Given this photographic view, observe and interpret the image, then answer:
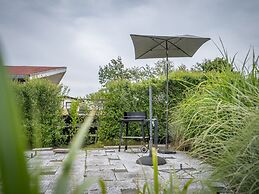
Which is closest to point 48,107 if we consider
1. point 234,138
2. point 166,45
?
point 166,45

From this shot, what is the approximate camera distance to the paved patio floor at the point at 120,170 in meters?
2.84

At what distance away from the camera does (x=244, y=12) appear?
7215 mm

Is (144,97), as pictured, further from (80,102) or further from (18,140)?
(18,140)

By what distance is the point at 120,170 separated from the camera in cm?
382

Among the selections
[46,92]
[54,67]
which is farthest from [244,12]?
[54,67]

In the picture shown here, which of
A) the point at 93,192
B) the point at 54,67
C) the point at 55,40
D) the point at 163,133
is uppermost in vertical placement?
the point at 54,67

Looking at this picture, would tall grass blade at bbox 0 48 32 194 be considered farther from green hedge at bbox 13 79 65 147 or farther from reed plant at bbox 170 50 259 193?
green hedge at bbox 13 79 65 147

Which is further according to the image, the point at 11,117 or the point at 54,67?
the point at 54,67

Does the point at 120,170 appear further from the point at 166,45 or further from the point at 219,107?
the point at 166,45

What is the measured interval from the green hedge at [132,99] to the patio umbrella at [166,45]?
103 cm

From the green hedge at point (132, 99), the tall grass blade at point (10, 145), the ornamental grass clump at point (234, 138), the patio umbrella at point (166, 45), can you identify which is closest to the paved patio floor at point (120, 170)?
the ornamental grass clump at point (234, 138)

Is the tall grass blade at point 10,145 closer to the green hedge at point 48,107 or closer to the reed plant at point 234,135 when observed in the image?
the reed plant at point 234,135

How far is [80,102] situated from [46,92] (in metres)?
0.83

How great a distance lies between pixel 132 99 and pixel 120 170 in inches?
136
